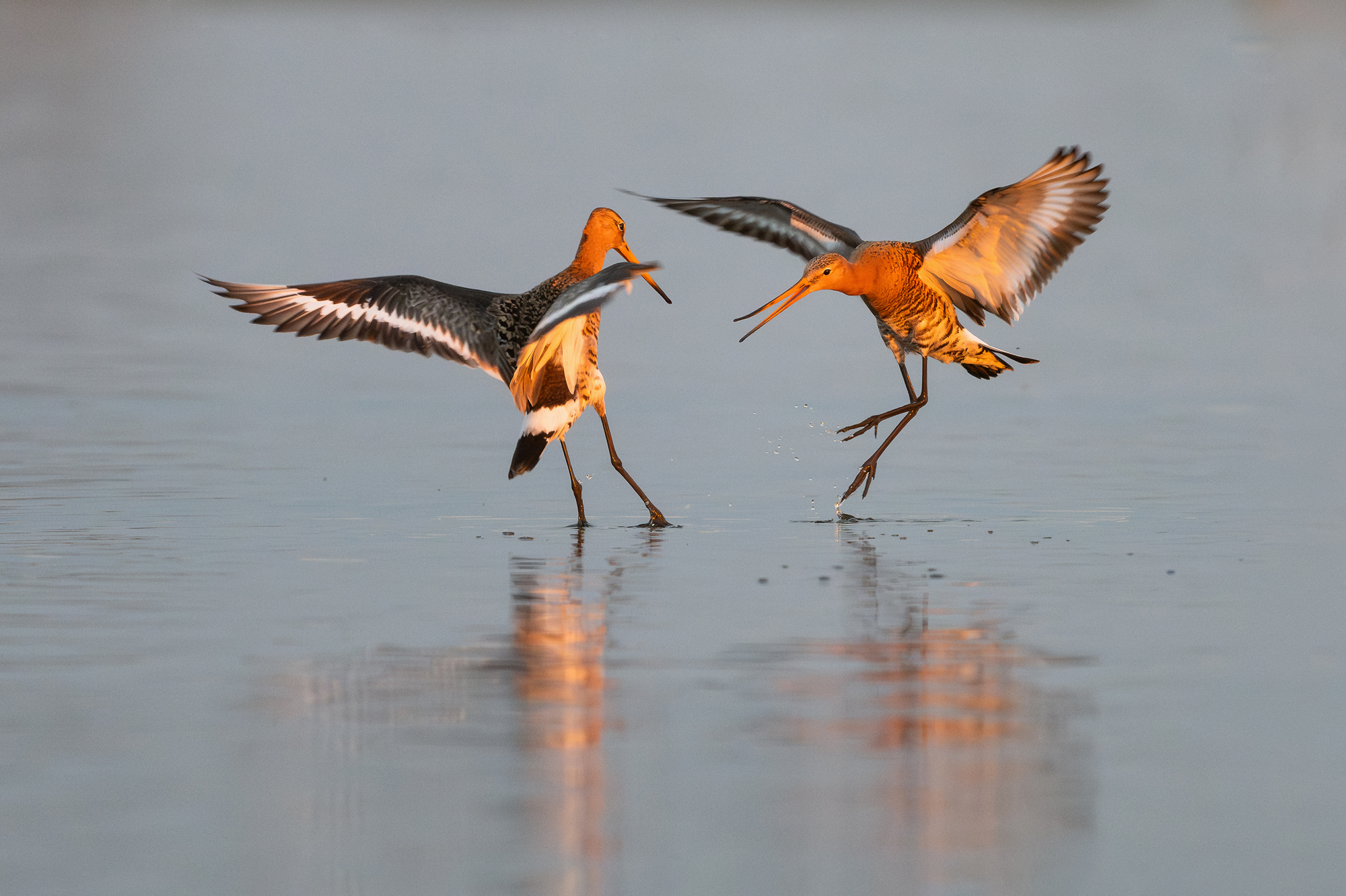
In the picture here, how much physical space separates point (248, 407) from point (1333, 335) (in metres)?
7.94

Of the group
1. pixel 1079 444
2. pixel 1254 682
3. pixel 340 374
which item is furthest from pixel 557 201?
pixel 1254 682

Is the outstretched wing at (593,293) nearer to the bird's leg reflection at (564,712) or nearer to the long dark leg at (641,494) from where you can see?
the bird's leg reflection at (564,712)

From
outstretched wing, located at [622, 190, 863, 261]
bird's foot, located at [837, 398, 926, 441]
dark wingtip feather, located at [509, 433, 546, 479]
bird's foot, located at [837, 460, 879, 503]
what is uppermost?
outstretched wing, located at [622, 190, 863, 261]

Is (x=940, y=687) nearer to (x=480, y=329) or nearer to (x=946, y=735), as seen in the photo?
(x=946, y=735)

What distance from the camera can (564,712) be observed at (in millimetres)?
5379

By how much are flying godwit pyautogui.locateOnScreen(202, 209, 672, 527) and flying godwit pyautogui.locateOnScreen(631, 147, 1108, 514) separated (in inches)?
35.2

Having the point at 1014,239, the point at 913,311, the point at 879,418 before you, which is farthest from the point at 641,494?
the point at 1014,239

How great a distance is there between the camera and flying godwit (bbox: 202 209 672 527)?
30.0 ft

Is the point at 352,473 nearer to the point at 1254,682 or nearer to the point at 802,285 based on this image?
the point at 802,285

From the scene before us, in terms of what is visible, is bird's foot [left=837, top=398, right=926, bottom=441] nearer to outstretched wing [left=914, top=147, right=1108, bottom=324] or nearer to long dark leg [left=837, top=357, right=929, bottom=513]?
long dark leg [left=837, top=357, right=929, bottom=513]

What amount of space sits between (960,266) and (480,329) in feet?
8.03

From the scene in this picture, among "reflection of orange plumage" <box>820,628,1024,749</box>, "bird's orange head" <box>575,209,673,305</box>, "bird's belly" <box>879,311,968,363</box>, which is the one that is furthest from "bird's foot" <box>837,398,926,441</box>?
"reflection of orange plumage" <box>820,628,1024,749</box>

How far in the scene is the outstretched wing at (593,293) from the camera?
7789 millimetres

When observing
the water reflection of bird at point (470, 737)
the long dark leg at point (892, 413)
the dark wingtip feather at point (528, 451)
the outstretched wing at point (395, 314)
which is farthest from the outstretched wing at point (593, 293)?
the long dark leg at point (892, 413)
